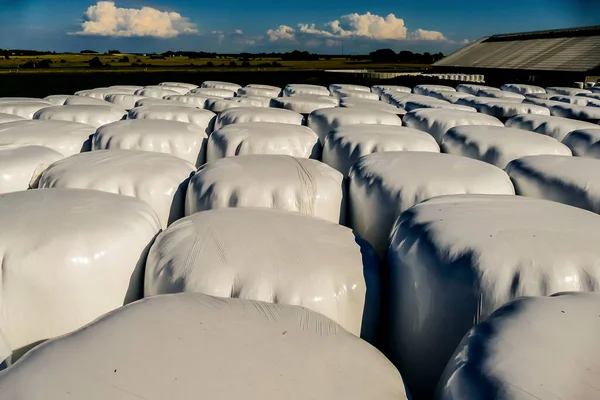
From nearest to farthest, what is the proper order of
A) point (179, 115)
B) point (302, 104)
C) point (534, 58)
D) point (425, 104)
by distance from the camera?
1. point (179, 115)
2. point (302, 104)
3. point (425, 104)
4. point (534, 58)

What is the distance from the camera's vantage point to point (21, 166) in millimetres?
3209

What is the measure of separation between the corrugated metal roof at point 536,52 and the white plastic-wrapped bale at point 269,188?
19.0m

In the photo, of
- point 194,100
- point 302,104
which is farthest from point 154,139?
point 194,100

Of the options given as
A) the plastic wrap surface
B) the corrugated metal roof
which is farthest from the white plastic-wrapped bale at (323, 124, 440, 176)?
the corrugated metal roof

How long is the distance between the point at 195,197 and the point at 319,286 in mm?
1332

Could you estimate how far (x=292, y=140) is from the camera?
4129 mm

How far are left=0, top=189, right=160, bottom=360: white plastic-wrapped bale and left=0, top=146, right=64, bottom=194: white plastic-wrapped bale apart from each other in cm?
104

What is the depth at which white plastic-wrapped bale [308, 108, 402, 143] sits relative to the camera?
5.10 meters

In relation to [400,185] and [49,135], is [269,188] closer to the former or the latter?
[400,185]

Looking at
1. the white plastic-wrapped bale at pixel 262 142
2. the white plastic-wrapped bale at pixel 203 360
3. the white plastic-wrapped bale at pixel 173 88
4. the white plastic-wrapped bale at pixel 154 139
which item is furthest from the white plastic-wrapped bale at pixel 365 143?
the white plastic-wrapped bale at pixel 173 88

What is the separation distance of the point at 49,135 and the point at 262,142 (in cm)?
183

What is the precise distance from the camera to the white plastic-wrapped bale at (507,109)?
20.8ft

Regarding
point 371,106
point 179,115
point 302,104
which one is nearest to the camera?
point 179,115

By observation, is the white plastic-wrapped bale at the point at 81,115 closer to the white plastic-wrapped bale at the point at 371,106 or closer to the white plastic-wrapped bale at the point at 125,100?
the white plastic-wrapped bale at the point at 125,100
